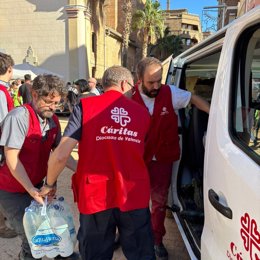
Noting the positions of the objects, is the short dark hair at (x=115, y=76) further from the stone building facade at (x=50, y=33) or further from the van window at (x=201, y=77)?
the stone building facade at (x=50, y=33)

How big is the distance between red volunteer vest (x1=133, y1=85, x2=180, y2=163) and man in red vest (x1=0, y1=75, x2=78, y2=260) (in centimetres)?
65

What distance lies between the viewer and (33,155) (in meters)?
2.28

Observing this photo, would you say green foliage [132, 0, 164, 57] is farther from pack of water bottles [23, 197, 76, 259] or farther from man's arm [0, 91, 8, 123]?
pack of water bottles [23, 197, 76, 259]

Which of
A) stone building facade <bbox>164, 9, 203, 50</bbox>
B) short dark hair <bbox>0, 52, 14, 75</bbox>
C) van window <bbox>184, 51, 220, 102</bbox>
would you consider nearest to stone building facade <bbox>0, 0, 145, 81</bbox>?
van window <bbox>184, 51, 220, 102</bbox>

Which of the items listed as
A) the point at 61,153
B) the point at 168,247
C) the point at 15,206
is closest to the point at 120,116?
the point at 61,153

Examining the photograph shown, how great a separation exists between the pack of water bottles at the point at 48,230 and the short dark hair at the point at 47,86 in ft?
2.35

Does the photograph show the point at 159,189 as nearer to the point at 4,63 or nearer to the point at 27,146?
the point at 27,146

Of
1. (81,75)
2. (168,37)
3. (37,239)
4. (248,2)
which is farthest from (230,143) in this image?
(168,37)

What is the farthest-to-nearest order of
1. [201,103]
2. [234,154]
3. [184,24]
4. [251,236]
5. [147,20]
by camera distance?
[184,24] → [147,20] → [201,103] → [234,154] → [251,236]

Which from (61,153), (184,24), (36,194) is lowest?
(36,194)

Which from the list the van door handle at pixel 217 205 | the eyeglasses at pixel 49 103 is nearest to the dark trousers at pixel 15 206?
the eyeglasses at pixel 49 103

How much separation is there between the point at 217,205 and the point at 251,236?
0.31 meters

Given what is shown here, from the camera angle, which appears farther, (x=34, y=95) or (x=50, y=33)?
(x=50, y=33)

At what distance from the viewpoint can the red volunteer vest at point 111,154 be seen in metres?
Result: 1.90
